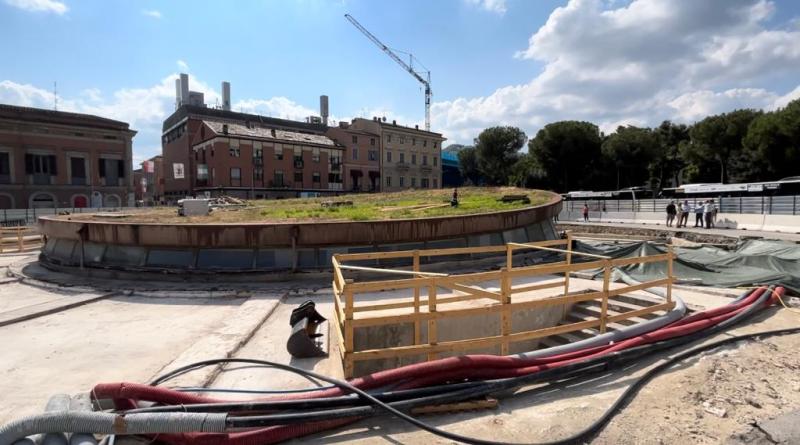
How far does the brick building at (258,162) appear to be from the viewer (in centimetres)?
5356

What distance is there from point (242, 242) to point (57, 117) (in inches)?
2283

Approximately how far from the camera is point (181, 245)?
9609 mm

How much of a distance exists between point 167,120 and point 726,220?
87.3m

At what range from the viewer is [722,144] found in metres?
55.5

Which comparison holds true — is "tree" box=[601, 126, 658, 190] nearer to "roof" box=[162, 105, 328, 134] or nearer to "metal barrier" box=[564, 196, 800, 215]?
"metal barrier" box=[564, 196, 800, 215]

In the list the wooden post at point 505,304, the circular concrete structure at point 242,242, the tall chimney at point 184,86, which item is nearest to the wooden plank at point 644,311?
the wooden post at point 505,304

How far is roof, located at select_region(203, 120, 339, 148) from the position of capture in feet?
180

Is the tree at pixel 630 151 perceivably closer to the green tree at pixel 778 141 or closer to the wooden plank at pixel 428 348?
the green tree at pixel 778 141

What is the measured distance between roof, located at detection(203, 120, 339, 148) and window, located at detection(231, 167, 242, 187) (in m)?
4.59

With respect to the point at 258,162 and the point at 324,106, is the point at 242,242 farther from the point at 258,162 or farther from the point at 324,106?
the point at 324,106

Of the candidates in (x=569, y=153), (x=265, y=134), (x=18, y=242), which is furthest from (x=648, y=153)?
(x=18, y=242)

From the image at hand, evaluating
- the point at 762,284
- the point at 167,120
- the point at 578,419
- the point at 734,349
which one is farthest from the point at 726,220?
the point at 167,120

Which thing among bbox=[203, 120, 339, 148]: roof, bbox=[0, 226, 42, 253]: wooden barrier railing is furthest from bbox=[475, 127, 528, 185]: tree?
bbox=[0, 226, 42, 253]: wooden barrier railing

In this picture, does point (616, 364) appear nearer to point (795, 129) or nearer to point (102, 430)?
point (102, 430)
